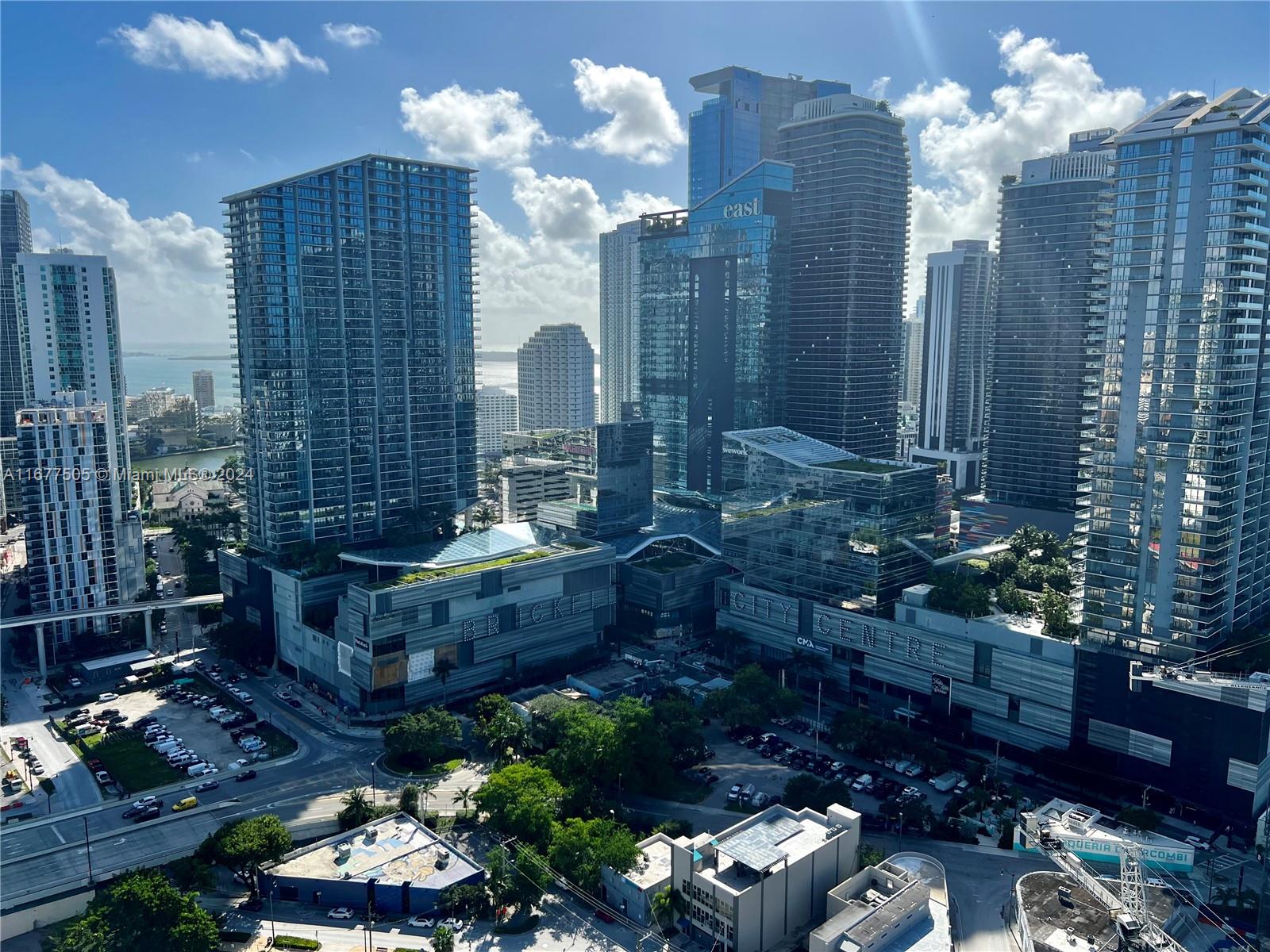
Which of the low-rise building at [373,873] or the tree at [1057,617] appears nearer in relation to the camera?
the low-rise building at [373,873]

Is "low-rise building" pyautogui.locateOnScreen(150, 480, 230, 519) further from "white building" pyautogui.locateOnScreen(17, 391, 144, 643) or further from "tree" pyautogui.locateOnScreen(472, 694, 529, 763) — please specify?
"tree" pyautogui.locateOnScreen(472, 694, 529, 763)

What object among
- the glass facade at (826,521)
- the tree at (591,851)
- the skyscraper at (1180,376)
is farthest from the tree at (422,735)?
the skyscraper at (1180,376)

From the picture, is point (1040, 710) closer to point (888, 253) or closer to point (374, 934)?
point (374, 934)

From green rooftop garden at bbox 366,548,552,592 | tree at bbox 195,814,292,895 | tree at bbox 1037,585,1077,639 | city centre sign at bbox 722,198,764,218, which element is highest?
city centre sign at bbox 722,198,764,218

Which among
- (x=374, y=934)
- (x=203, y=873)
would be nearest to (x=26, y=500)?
(x=203, y=873)

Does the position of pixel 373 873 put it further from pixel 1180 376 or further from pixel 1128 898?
pixel 1180 376

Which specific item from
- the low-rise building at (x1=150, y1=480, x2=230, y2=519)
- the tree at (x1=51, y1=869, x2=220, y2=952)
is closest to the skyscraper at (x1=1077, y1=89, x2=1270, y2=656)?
the tree at (x1=51, y1=869, x2=220, y2=952)

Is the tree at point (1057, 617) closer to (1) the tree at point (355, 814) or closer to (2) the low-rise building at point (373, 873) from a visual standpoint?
(2) the low-rise building at point (373, 873)
